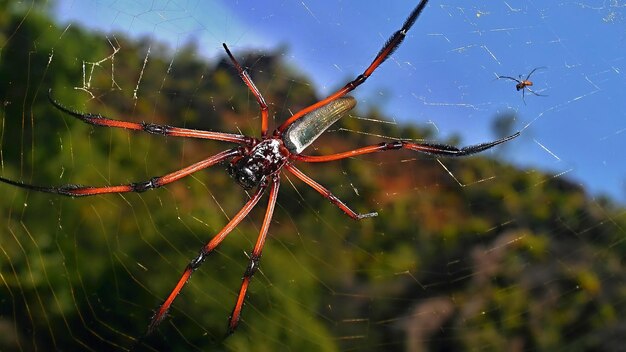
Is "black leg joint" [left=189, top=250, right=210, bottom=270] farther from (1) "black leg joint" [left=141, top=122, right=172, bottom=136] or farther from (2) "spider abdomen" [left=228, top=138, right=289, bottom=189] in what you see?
(1) "black leg joint" [left=141, top=122, right=172, bottom=136]

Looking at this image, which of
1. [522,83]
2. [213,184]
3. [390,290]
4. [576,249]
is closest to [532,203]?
[576,249]

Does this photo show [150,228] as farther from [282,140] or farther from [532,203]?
[532,203]

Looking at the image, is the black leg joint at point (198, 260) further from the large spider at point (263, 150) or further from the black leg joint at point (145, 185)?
the black leg joint at point (145, 185)

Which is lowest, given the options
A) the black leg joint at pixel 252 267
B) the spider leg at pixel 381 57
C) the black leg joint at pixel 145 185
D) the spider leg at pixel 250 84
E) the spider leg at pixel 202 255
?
the black leg joint at pixel 252 267

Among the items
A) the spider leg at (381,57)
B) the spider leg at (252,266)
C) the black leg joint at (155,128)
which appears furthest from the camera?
the spider leg at (252,266)

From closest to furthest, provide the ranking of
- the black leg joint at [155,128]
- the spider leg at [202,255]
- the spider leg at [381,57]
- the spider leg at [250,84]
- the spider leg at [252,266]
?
the spider leg at [381,57], the spider leg at [250,84], the black leg joint at [155,128], the spider leg at [202,255], the spider leg at [252,266]

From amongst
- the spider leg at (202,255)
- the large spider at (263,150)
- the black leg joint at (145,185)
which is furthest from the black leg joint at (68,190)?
the spider leg at (202,255)
